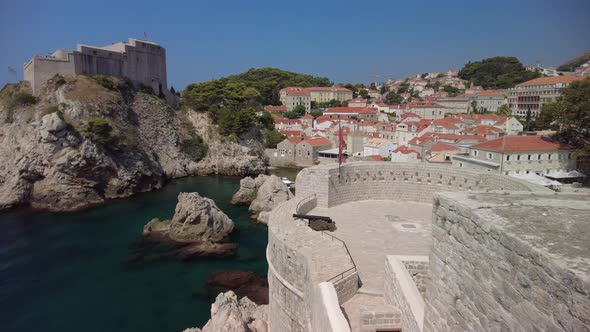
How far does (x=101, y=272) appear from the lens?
47.1 feet

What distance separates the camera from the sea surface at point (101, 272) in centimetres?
1136

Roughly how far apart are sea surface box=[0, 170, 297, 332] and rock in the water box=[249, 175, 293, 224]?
35.3 inches

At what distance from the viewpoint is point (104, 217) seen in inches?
836

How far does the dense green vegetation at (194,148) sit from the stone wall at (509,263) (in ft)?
110

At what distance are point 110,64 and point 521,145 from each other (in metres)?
33.9

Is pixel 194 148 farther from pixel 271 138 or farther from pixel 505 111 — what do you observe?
pixel 505 111

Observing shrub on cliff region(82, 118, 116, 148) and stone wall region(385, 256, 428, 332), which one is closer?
stone wall region(385, 256, 428, 332)

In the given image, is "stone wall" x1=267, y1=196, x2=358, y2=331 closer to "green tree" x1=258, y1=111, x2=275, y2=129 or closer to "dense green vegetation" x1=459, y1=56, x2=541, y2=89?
"green tree" x1=258, y1=111, x2=275, y2=129

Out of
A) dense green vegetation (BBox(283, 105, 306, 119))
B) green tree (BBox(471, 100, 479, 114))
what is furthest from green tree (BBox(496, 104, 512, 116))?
dense green vegetation (BBox(283, 105, 306, 119))

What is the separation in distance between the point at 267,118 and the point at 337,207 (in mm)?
33526

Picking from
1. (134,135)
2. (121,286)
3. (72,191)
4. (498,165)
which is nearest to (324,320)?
(121,286)

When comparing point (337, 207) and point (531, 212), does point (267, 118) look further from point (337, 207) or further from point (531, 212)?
point (531, 212)

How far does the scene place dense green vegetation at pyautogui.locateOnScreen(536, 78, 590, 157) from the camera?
21359 mm

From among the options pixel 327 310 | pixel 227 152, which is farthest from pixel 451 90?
pixel 327 310
